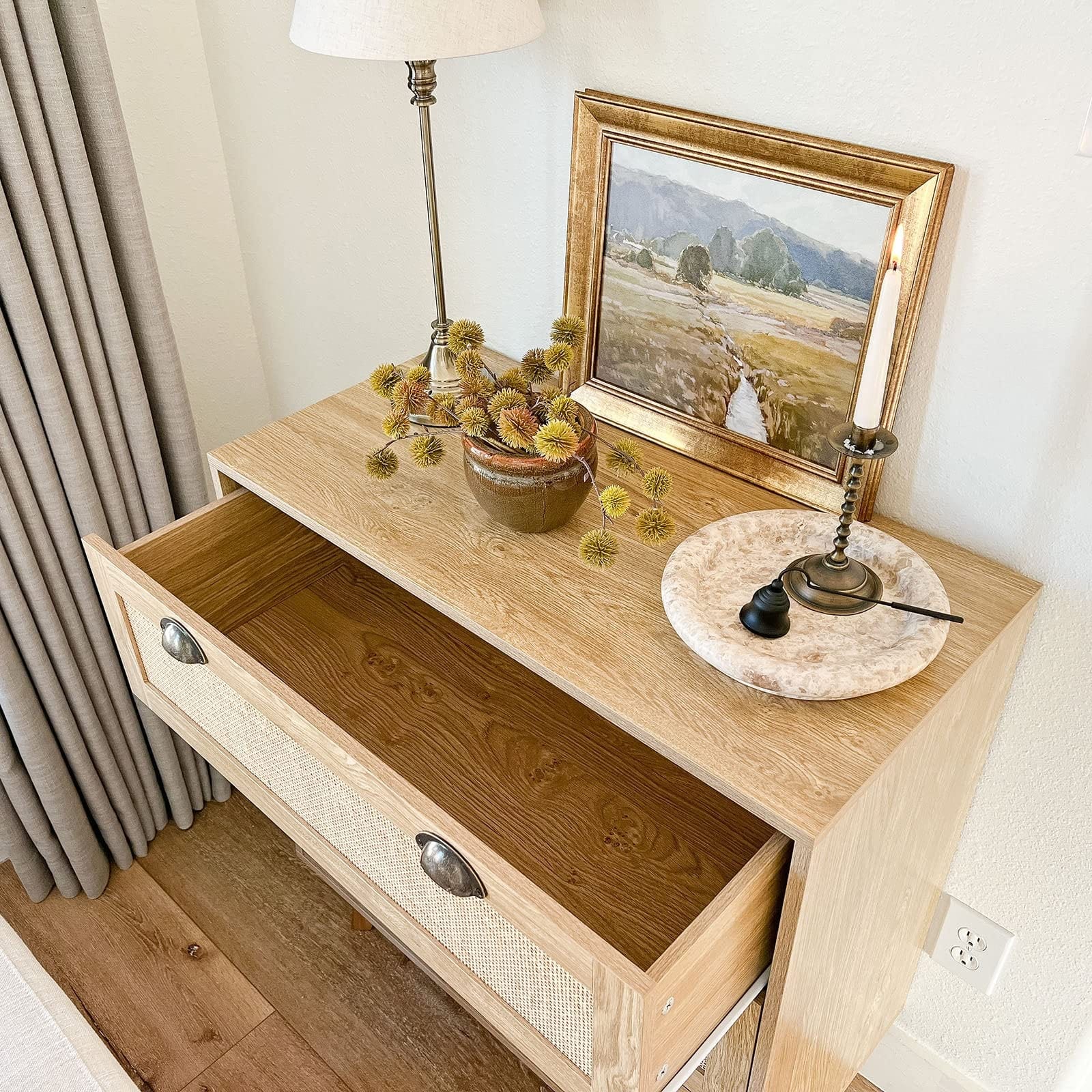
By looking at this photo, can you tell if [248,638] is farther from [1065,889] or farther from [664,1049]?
[1065,889]

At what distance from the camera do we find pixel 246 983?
146 centimetres

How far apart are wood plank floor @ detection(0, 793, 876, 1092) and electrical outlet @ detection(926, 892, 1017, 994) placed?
11.6 inches

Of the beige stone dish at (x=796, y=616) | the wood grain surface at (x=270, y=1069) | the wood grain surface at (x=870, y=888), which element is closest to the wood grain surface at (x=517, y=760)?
the wood grain surface at (x=870, y=888)

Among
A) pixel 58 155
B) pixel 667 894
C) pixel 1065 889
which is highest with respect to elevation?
pixel 58 155

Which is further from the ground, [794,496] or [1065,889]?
[794,496]

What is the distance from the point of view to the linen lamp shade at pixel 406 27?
0.86m

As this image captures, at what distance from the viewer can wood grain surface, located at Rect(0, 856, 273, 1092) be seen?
4.56ft

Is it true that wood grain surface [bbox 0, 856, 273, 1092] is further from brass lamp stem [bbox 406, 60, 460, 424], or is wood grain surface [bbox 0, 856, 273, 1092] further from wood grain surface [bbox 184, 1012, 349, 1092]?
brass lamp stem [bbox 406, 60, 460, 424]

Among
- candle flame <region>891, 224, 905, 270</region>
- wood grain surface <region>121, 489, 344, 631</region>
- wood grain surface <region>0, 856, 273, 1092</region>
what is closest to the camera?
candle flame <region>891, 224, 905, 270</region>

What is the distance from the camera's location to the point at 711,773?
76 cm

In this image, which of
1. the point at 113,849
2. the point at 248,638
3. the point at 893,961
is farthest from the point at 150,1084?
the point at 893,961

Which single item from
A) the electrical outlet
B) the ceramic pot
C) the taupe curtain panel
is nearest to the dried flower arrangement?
the ceramic pot

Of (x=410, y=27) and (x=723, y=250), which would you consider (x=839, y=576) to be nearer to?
(x=723, y=250)

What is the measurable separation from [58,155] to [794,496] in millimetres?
905
